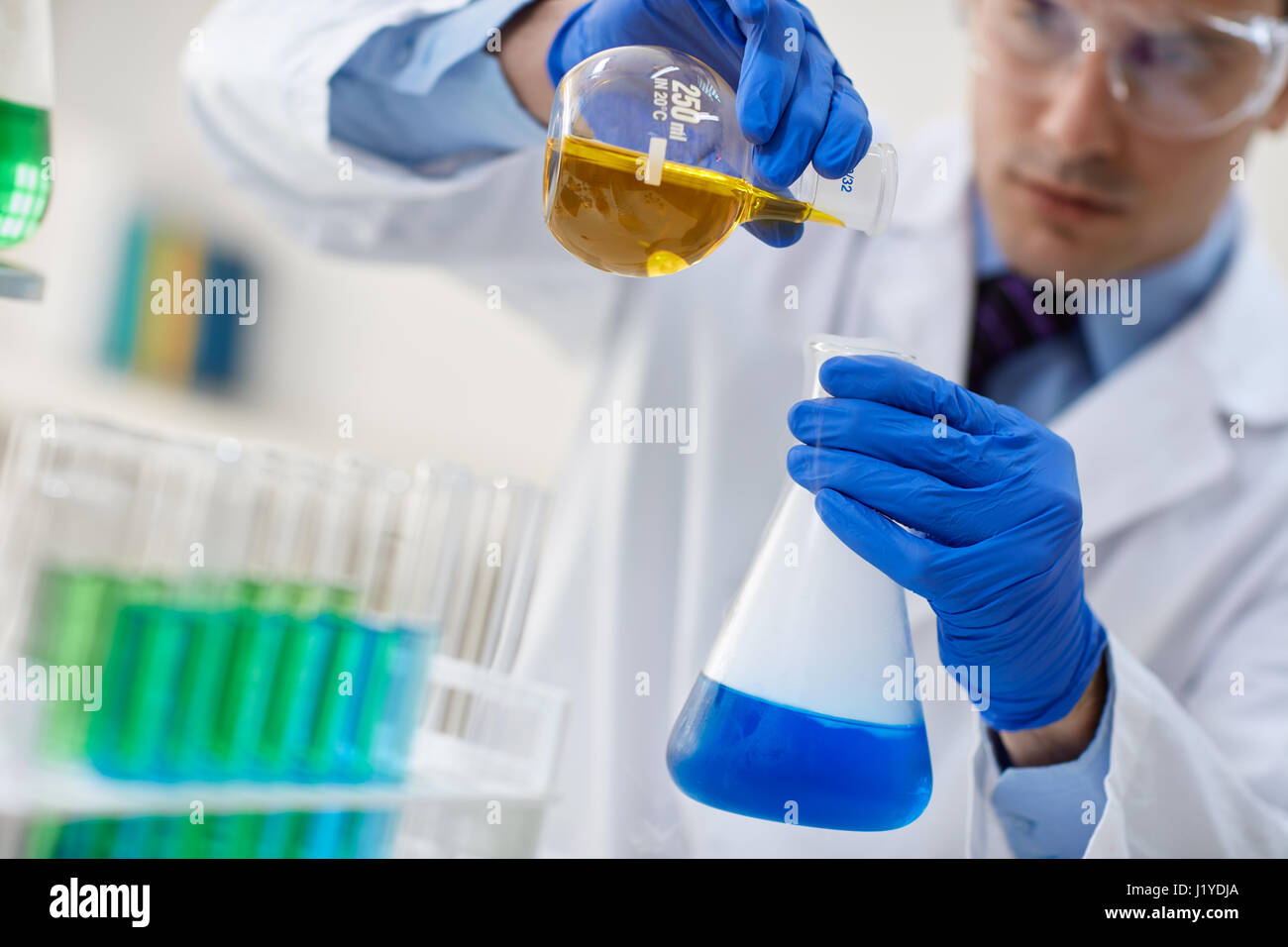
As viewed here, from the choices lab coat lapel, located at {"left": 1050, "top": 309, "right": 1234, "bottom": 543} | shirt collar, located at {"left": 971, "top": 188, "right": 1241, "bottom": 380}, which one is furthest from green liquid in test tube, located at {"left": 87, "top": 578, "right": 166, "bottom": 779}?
shirt collar, located at {"left": 971, "top": 188, "right": 1241, "bottom": 380}

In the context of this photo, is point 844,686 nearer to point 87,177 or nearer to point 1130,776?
point 1130,776

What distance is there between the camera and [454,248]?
5.05ft

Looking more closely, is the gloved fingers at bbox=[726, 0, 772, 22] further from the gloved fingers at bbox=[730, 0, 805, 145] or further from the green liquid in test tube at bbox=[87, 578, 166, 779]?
the green liquid in test tube at bbox=[87, 578, 166, 779]

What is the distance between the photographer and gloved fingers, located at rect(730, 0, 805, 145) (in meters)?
0.79

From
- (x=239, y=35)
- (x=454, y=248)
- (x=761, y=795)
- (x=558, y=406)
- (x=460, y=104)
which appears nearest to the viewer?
(x=761, y=795)

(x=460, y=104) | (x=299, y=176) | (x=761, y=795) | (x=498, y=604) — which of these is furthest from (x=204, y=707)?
(x=299, y=176)

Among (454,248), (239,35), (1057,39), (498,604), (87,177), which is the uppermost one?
(87,177)

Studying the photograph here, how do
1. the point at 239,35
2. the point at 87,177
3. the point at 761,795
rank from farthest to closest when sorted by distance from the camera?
1. the point at 87,177
2. the point at 239,35
3. the point at 761,795

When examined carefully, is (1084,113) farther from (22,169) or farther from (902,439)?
(22,169)

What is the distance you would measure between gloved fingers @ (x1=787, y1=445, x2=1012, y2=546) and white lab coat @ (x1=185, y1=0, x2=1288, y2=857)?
42 centimetres

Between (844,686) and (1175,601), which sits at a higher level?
(1175,601)

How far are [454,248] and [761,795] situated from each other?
3.29 ft

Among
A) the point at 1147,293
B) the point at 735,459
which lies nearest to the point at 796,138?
the point at 735,459

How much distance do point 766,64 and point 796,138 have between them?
3.4 inches
